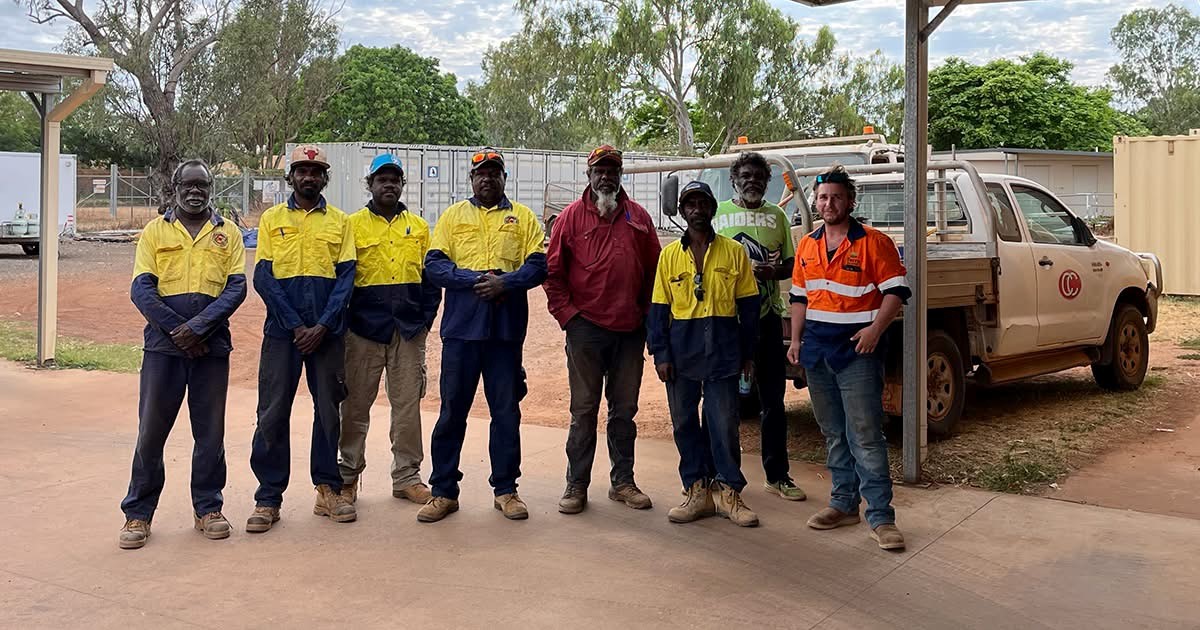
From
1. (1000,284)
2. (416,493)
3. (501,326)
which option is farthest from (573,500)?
(1000,284)

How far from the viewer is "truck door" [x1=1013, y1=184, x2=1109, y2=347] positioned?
887cm

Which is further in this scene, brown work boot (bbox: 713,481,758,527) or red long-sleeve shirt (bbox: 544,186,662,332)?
red long-sleeve shirt (bbox: 544,186,662,332)

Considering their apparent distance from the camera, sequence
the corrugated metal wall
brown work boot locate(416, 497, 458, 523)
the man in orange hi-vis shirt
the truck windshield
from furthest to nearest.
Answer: the corrugated metal wall
the truck windshield
brown work boot locate(416, 497, 458, 523)
the man in orange hi-vis shirt

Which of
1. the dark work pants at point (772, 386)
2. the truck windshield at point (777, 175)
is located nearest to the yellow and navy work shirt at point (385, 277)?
the dark work pants at point (772, 386)

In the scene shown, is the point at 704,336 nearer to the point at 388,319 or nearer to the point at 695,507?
the point at 695,507

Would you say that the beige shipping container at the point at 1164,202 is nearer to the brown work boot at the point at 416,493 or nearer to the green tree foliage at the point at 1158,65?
the brown work boot at the point at 416,493

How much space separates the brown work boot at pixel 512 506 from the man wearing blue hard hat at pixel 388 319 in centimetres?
50

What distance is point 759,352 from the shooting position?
6340mm

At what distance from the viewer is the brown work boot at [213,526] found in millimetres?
5625

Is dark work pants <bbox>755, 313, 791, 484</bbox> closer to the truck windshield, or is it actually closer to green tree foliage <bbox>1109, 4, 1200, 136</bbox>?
the truck windshield

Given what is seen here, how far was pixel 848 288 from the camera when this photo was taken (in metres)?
5.62

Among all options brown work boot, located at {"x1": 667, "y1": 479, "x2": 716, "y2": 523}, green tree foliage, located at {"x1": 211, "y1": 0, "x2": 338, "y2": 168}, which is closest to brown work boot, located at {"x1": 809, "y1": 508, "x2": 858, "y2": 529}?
brown work boot, located at {"x1": 667, "y1": 479, "x2": 716, "y2": 523}

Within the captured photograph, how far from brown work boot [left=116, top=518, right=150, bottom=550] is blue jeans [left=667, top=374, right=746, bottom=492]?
2712 mm

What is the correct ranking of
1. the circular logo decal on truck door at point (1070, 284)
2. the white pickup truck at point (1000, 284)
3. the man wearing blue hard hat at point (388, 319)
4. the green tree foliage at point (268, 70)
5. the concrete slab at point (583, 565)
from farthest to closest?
the green tree foliage at point (268, 70) → the circular logo decal on truck door at point (1070, 284) → the white pickup truck at point (1000, 284) → the man wearing blue hard hat at point (388, 319) → the concrete slab at point (583, 565)
